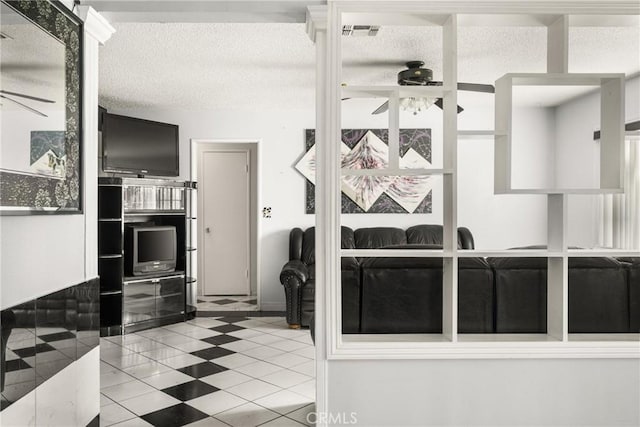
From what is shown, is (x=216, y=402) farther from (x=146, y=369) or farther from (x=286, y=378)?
(x=146, y=369)

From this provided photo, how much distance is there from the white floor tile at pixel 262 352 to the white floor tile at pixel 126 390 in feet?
3.25

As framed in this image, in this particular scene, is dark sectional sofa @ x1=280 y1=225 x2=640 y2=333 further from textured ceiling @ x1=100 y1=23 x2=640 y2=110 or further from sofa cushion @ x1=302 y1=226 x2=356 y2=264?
sofa cushion @ x1=302 y1=226 x2=356 y2=264

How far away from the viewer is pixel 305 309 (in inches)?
202

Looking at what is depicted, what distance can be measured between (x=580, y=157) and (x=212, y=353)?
455cm

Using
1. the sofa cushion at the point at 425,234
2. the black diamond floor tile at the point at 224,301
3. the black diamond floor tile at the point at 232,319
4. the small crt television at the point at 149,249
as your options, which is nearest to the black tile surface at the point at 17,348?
the small crt television at the point at 149,249

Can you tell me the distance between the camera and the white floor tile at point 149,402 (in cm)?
306

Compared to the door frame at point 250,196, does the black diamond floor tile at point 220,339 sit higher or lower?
lower

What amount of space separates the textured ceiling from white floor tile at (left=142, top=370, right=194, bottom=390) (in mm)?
2510

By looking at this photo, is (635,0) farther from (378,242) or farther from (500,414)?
(378,242)

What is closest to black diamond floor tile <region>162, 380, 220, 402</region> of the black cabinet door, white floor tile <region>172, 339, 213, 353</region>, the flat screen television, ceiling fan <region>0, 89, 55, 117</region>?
white floor tile <region>172, 339, 213, 353</region>

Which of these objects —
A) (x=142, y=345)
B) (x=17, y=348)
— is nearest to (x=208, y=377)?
(x=142, y=345)

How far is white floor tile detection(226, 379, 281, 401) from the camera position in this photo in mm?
3291

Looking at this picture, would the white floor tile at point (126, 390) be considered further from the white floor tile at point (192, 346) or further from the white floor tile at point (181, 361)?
the white floor tile at point (192, 346)

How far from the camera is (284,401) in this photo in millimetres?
3189
